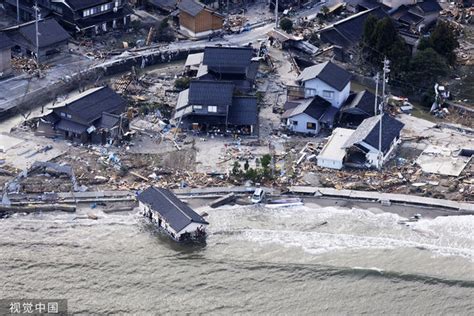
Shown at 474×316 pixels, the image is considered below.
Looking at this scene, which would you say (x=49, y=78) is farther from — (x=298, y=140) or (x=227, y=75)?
(x=298, y=140)

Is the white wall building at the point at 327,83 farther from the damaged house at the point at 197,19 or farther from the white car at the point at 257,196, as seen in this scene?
the damaged house at the point at 197,19

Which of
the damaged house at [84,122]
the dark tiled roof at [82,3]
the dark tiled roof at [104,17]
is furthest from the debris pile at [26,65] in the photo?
the damaged house at [84,122]

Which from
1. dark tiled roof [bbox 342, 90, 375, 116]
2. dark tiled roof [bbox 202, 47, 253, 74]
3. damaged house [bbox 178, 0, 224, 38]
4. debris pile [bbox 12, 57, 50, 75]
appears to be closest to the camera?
dark tiled roof [bbox 342, 90, 375, 116]

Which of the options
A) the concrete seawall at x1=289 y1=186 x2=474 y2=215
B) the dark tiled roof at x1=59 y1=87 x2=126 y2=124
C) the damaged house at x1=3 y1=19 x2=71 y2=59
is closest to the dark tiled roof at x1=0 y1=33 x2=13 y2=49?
the damaged house at x1=3 y1=19 x2=71 y2=59

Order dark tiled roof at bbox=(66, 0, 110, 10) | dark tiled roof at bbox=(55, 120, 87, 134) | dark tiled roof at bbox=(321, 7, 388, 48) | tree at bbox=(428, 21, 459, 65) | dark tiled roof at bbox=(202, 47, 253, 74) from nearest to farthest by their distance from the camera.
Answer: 1. dark tiled roof at bbox=(55, 120, 87, 134)
2. dark tiled roof at bbox=(202, 47, 253, 74)
3. tree at bbox=(428, 21, 459, 65)
4. dark tiled roof at bbox=(66, 0, 110, 10)
5. dark tiled roof at bbox=(321, 7, 388, 48)

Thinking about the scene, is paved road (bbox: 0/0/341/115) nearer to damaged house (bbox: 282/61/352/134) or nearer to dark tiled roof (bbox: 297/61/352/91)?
dark tiled roof (bbox: 297/61/352/91)

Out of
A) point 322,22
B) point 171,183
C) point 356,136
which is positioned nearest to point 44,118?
point 171,183

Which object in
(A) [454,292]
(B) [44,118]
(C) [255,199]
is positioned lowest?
(A) [454,292]
